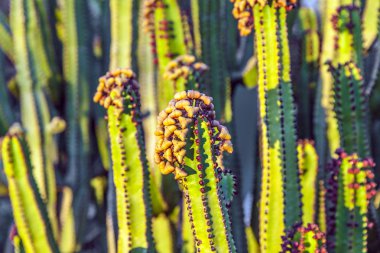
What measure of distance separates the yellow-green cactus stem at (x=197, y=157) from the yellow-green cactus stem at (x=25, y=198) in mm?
1173

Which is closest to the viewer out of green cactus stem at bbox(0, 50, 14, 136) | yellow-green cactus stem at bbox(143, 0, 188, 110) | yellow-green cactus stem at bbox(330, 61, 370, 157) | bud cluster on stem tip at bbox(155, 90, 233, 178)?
bud cluster on stem tip at bbox(155, 90, 233, 178)

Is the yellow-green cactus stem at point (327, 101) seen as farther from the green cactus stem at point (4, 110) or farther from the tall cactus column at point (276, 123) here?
the green cactus stem at point (4, 110)

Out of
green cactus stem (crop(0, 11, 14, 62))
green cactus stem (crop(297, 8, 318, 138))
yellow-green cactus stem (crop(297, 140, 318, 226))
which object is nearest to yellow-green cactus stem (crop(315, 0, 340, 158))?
green cactus stem (crop(297, 8, 318, 138))

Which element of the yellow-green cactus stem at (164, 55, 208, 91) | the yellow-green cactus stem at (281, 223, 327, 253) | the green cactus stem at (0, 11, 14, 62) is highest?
the green cactus stem at (0, 11, 14, 62)

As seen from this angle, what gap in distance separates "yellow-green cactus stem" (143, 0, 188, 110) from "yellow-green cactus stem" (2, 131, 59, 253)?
81 centimetres

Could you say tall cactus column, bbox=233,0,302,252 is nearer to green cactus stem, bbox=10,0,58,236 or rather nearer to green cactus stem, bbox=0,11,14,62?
green cactus stem, bbox=10,0,58,236

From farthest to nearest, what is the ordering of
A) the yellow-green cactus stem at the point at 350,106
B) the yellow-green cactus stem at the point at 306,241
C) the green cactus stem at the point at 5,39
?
the green cactus stem at the point at 5,39 → the yellow-green cactus stem at the point at 350,106 → the yellow-green cactus stem at the point at 306,241

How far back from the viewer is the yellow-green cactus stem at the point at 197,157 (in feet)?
6.04

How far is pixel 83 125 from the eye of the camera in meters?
3.92

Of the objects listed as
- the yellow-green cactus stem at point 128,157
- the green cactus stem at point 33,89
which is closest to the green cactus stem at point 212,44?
the yellow-green cactus stem at point 128,157

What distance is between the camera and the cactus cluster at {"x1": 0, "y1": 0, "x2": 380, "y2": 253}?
2.34 meters

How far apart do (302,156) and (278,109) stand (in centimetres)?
31

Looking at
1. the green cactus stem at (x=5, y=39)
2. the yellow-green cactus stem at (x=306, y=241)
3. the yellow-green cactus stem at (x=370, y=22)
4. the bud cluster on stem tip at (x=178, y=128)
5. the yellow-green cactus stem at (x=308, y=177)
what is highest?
the green cactus stem at (x=5, y=39)

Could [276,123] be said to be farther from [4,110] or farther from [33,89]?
[4,110]
